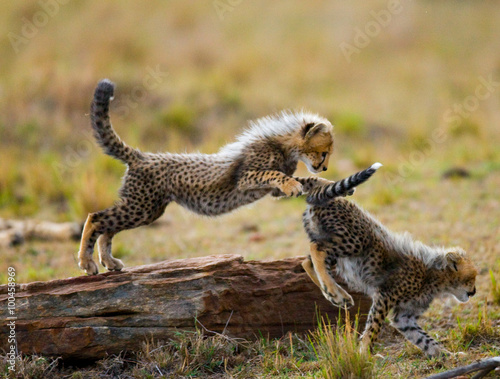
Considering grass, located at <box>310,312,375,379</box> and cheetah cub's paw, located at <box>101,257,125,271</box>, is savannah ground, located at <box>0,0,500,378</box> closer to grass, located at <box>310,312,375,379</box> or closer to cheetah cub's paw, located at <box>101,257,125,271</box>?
grass, located at <box>310,312,375,379</box>

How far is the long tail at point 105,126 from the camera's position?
4.83 m

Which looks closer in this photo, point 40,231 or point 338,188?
point 338,188

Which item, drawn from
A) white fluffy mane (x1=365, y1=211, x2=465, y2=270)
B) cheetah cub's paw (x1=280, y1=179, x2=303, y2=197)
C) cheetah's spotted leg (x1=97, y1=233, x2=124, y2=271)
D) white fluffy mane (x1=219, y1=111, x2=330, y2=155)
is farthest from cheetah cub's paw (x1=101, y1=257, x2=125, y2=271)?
white fluffy mane (x1=365, y1=211, x2=465, y2=270)

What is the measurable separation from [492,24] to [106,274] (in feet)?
57.0

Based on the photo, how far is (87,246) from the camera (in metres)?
4.70

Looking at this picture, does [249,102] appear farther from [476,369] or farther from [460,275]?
[476,369]

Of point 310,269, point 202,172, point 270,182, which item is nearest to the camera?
point 270,182

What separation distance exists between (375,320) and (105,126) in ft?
7.86

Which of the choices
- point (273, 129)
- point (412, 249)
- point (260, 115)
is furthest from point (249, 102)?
point (412, 249)

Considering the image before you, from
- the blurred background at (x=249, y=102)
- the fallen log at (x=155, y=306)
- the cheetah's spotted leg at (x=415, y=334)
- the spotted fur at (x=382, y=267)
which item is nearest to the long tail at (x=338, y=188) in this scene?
the spotted fur at (x=382, y=267)

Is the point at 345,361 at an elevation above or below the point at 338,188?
below

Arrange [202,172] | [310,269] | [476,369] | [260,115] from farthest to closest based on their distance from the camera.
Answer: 1. [260,115]
2. [202,172]
3. [310,269]
4. [476,369]

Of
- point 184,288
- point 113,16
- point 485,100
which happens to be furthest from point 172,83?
point 184,288

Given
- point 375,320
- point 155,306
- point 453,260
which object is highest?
point 453,260
